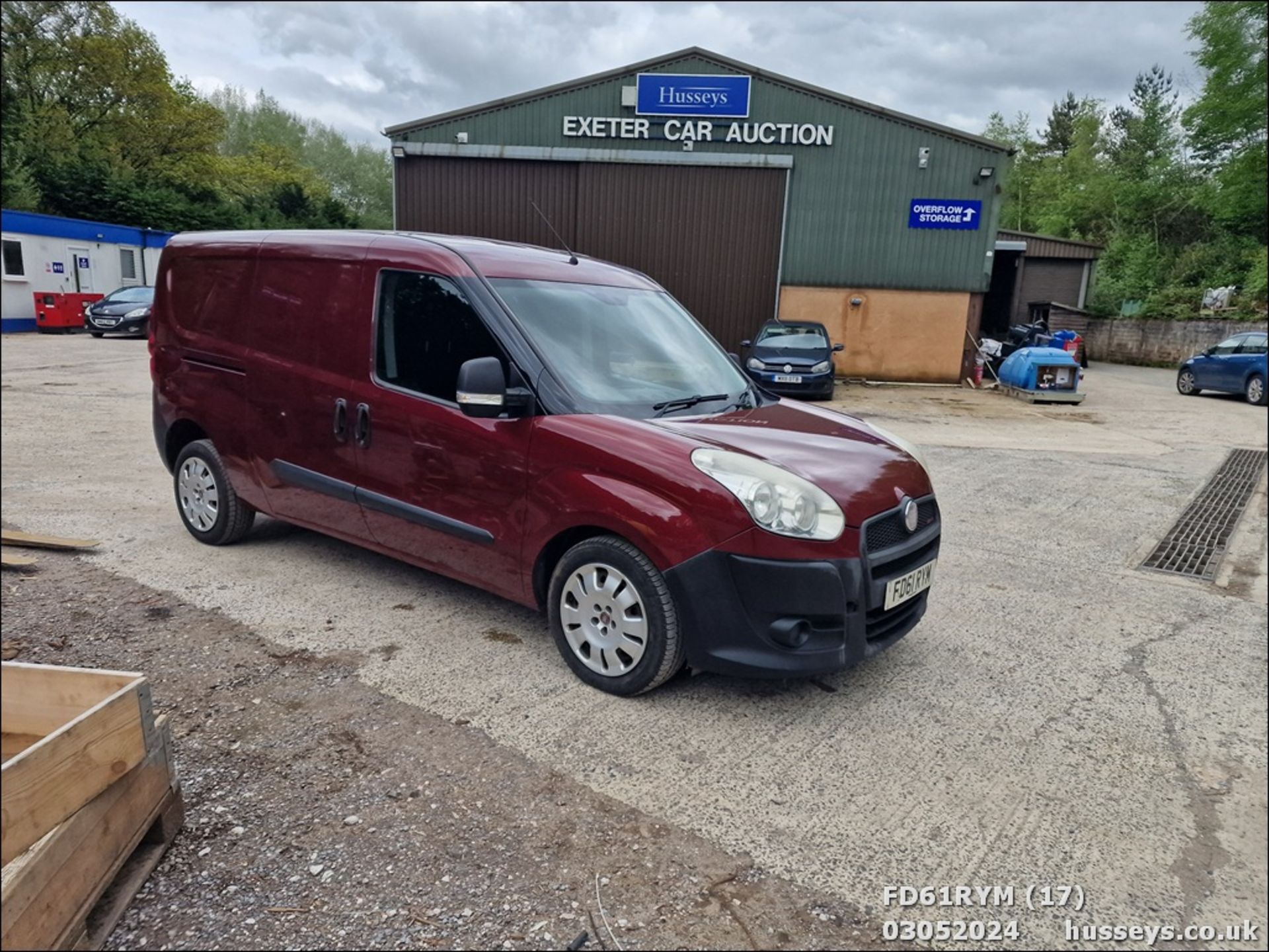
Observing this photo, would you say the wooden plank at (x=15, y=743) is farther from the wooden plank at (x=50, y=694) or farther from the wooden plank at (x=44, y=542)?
the wooden plank at (x=44, y=542)

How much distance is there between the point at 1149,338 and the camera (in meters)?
28.0

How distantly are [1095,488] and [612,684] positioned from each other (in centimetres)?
659

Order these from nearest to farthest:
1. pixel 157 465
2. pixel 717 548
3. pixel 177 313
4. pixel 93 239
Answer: pixel 717 548
pixel 177 313
pixel 157 465
pixel 93 239

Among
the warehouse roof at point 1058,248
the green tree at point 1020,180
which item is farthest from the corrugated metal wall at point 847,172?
the green tree at point 1020,180

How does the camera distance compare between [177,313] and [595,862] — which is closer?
[595,862]

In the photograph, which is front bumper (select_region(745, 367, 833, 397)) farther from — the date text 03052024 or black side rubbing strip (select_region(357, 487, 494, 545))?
the date text 03052024

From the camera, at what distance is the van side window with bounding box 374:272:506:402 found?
3.92m

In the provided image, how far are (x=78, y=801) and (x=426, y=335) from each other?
2.57 m

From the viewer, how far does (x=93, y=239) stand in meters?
22.3

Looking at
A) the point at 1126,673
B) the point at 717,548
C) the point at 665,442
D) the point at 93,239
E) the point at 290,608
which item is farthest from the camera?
the point at 93,239

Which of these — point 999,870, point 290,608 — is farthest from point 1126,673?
point 290,608

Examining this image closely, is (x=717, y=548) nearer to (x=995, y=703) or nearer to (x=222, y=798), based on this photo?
(x=995, y=703)

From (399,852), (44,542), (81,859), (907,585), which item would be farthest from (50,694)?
(44,542)

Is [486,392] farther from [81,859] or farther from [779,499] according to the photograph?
[81,859]
